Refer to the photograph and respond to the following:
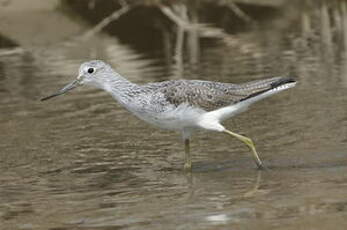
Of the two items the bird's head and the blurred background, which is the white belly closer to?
the blurred background

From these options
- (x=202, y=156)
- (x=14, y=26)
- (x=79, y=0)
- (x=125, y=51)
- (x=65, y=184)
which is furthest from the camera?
(x=79, y=0)

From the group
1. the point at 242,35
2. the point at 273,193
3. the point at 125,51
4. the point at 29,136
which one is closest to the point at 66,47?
the point at 125,51

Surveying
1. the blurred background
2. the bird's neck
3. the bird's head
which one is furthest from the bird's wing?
the blurred background

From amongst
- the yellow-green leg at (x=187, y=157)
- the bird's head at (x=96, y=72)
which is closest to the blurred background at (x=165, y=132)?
the yellow-green leg at (x=187, y=157)

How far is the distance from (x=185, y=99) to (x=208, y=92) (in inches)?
11.7

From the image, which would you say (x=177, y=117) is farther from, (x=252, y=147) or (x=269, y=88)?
(x=269, y=88)

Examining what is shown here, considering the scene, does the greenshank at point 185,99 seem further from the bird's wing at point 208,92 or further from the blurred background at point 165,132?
the blurred background at point 165,132

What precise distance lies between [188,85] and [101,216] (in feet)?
6.89

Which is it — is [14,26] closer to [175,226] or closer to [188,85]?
[188,85]

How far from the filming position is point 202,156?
9.65 m

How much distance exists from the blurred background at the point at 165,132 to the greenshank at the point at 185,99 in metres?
0.41

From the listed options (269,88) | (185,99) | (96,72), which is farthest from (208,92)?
(96,72)

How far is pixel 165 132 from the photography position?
1078cm

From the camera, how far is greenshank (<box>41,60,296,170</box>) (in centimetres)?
909
